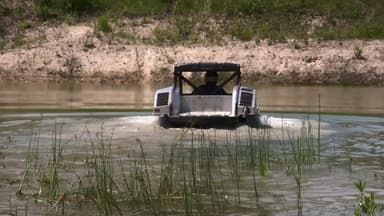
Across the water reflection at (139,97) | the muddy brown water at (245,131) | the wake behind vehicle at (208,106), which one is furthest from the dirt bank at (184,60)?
the wake behind vehicle at (208,106)

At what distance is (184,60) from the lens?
40375 millimetres

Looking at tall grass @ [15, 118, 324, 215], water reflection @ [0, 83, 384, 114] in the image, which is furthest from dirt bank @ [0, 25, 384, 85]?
tall grass @ [15, 118, 324, 215]

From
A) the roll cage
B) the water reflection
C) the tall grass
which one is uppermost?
the roll cage

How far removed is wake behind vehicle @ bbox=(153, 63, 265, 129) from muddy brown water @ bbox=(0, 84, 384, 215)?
41 cm

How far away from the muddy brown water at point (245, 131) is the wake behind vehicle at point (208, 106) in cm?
41

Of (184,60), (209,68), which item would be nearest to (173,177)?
(209,68)

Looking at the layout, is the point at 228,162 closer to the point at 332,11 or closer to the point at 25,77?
the point at 25,77

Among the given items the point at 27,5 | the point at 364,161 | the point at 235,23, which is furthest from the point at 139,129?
the point at 27,5

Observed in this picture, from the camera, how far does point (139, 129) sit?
19734 mm

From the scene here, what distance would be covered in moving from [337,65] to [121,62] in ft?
30.4

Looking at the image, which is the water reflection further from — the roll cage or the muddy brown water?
the roll cage

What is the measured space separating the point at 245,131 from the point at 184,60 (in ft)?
69.6

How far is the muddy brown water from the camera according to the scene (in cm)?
1170

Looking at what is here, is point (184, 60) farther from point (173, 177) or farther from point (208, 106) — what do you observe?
point (173, 177)
